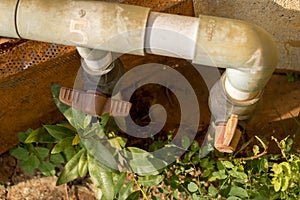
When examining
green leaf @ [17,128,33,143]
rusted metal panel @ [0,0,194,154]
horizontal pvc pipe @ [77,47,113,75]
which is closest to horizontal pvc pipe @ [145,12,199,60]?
horizontal pvc pipe @ [77,47,113,75]

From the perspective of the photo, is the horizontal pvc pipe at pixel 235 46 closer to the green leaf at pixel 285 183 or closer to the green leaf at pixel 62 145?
the green leaf at pixel 285 183

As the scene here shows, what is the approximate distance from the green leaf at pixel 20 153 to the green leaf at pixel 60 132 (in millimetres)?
277

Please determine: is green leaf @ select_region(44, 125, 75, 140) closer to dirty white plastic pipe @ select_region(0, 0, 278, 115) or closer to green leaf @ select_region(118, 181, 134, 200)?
green leaf @ select_region(118, 181, 134, 200)

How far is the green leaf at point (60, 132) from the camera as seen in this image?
160cm

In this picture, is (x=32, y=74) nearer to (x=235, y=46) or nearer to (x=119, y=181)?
(x=119, y=181)

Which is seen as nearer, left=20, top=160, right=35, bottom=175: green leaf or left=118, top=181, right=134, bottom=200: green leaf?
left=118, top=181, right=134, bottom=200: green leaf

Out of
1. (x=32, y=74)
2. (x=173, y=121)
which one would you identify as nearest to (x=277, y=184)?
(x=173, y=121)

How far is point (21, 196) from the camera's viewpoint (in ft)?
6.34

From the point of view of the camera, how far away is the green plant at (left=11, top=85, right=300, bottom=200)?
1484 millimetres

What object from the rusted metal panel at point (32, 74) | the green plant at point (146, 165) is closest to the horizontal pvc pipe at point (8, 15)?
the rusted metal panel at point (32, 74)

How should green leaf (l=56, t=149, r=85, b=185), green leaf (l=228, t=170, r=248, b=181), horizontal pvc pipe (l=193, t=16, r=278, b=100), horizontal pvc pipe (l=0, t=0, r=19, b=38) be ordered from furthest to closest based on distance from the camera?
green leaf (l=56, t=149, r=85, b=185) → green leaf (l=228, t=170, r=248, b=181) → horizontal pvc pipe (l=0, t=0, r=19, b=38) → horizontal pvc pipe (l=193, t=16, r=278, b=100)

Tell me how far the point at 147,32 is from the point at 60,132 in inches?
23.9

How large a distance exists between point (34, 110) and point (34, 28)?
592 millimetres

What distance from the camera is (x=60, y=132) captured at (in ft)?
5.26
